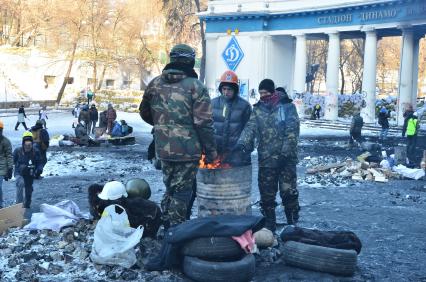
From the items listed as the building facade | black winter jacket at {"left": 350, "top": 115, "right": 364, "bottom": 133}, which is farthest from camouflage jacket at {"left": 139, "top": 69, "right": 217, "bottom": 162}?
the building facade

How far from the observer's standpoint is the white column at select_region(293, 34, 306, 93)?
3675cm

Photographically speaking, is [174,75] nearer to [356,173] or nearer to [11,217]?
[11,217]

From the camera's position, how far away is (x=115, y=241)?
5.96 meters

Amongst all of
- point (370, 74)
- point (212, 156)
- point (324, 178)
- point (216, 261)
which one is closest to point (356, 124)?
point (324, 178)

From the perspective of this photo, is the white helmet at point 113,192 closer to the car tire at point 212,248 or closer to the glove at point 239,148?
the car tire at point 212,248

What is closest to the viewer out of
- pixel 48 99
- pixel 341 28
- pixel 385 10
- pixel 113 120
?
pixel 113 120

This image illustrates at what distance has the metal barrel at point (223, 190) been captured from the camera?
6.64 metres

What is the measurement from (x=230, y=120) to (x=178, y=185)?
1.79 meters

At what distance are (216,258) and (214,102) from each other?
2.58m

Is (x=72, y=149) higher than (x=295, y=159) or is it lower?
lower

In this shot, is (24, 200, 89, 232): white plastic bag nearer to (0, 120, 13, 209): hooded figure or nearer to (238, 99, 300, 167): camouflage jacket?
(0, 120, 13, 209): hooded figure

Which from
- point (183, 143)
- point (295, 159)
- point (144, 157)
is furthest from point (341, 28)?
point (183, 143)

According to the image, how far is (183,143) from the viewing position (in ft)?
19.8

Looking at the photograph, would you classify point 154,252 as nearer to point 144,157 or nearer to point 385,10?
point 144,157
